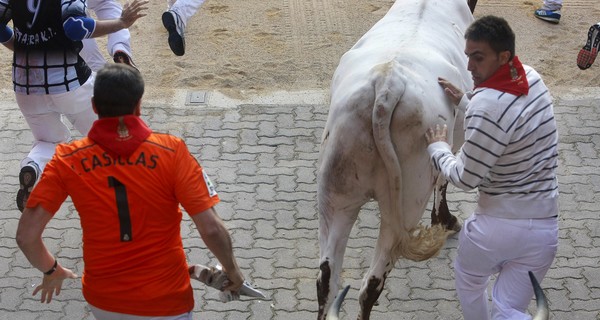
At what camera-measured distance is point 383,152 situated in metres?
4.57

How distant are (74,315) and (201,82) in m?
3.60

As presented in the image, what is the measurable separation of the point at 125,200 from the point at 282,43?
6010 millimetres

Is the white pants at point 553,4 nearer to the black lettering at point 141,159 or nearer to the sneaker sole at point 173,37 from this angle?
the sneaker sole at point 173,37

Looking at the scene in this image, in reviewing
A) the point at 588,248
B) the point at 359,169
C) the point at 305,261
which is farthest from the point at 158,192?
the point at 588,248

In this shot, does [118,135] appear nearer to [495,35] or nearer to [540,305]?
[495,35]

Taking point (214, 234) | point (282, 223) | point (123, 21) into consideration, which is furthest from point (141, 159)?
point (282, 223)

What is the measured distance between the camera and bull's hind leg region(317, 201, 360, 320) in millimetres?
4938

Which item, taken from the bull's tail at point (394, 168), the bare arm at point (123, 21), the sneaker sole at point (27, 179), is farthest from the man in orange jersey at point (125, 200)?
the sneaker sole at point (27, 179)

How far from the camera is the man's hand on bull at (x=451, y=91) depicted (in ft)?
16.1

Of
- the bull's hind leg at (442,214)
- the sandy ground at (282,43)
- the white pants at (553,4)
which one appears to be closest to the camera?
the bull's hind leg at (442,214)

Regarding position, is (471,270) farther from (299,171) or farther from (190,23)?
(190,23)

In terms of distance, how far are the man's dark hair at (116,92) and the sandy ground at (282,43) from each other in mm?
4785

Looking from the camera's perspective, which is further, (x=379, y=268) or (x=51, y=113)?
(x=51, y=113)

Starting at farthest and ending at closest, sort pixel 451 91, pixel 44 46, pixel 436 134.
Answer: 1. pixel 44 46
2. pixel 451 91
3. pixel 436 134
